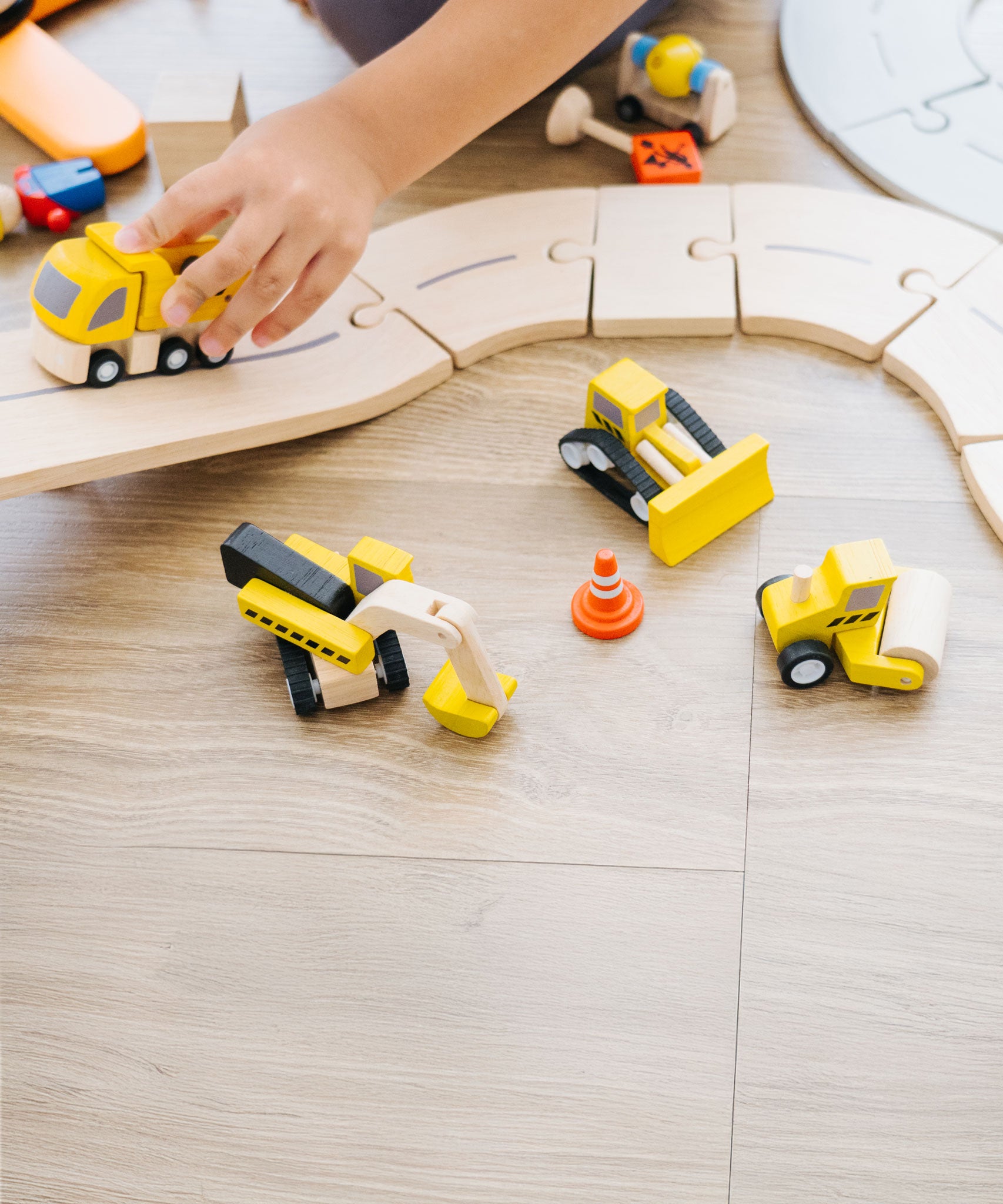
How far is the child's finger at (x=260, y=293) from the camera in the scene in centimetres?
85

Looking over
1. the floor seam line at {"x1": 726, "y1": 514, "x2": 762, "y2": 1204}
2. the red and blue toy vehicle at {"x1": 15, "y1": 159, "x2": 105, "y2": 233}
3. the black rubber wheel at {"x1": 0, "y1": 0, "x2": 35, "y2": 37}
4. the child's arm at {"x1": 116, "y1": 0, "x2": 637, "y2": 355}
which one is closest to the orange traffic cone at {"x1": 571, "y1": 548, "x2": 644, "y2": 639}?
the floor seam line at {"x1": 726, "y1": 514, "x2": 762, "y2": 1204}

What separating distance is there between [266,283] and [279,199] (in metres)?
0.07

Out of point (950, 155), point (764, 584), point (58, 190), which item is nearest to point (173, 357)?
point (58, 190)

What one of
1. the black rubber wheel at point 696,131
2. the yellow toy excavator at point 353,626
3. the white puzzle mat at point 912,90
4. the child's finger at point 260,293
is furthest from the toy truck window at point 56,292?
the white puzzle mat at point 912,90

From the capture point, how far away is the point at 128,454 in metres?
0.90

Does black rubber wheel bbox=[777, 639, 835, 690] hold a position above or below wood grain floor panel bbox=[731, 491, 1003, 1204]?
above

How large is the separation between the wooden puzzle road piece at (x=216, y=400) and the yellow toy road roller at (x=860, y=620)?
0.42 m

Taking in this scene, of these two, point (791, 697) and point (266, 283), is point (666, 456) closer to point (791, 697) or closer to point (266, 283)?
point (791, 697)

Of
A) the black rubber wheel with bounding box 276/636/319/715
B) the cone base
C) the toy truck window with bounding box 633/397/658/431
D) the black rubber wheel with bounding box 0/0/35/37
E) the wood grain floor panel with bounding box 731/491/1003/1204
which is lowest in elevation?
the wood grain floor panel with bounding box 731/491/1003/1204

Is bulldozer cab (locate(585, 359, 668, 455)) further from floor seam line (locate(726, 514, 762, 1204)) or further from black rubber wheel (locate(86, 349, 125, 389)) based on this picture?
black rubber wheel (locate(86, 349, 125, 389))

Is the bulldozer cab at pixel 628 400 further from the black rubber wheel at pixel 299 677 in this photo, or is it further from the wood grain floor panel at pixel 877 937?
Result: the black rubber wheel at pixel 299 677

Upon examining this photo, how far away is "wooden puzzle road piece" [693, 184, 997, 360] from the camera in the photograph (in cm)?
103

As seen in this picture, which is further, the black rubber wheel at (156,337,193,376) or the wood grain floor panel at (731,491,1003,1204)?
the black rubber wheel at (156,337,193,376)

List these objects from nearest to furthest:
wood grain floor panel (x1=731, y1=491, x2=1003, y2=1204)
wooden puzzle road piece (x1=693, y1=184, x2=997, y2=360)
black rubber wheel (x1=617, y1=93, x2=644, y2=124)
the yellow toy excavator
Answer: wood grain floor panel (x1=731, y1=491, x2=1003, y2=1204), the yellow toy excavator, wooden puzzle road piece (x1=693, y1=184, x2=997, y2=360), black rubber wheel (x1=617, y1=93, x2=644, y2=124)
